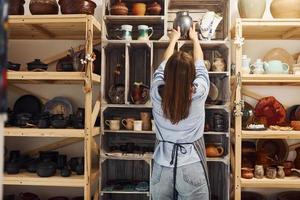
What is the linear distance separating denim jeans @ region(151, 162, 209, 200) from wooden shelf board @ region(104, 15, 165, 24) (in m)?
1.37

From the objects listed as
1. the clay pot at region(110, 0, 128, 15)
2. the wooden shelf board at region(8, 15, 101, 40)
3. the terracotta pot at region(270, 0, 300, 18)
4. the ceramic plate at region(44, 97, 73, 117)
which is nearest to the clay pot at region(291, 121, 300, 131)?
the terracotta pot at region(270, 0, 300, 18)

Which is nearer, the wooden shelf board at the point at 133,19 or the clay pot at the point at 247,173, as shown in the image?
the clay pot at the point at 247,173

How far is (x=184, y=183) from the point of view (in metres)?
2.13

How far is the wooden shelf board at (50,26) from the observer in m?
2.74

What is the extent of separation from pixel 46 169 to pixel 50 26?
120cm

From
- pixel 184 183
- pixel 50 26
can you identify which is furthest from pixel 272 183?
pixel 50 26

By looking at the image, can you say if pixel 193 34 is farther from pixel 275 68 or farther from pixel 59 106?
pixel 59 106

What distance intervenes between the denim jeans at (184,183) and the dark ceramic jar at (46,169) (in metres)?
1.07

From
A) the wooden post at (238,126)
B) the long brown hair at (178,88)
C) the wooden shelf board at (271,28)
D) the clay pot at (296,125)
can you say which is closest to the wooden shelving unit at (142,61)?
the wooden post at (238,126)

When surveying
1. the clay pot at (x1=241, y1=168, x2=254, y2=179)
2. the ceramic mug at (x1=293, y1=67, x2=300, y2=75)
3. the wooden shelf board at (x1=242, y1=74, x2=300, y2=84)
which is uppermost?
the ceramic mug at (x1=293, y1=67, x2=300, y2=75)

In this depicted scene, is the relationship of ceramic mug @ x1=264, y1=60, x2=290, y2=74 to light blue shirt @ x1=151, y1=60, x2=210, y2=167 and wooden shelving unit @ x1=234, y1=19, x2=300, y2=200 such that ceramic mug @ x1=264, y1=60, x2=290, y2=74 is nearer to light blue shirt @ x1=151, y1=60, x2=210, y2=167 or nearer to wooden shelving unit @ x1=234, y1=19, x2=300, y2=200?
wooden shelving unit @ x1=234, y1=19, x2=300, y2=200

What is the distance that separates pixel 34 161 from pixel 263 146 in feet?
6.85

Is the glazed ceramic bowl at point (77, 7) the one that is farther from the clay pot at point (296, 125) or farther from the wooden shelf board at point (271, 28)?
the clay pot at point (296, 125)

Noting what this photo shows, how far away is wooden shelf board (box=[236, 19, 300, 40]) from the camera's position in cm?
277
